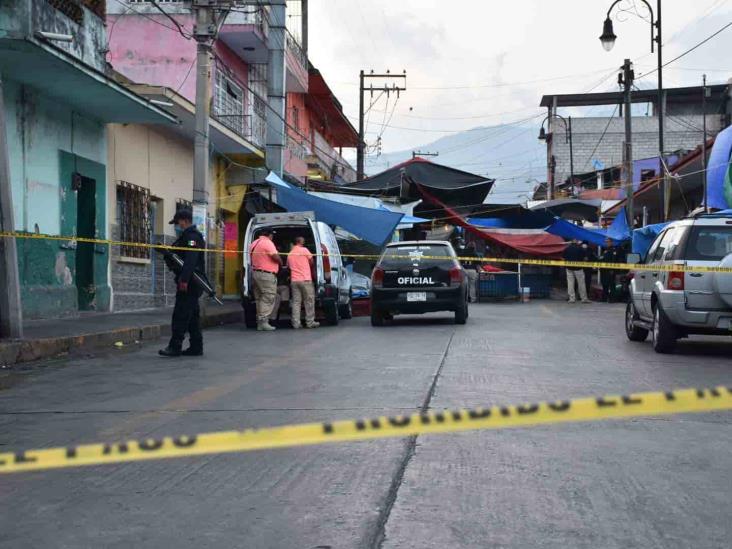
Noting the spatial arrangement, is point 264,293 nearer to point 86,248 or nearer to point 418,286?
point 418,286

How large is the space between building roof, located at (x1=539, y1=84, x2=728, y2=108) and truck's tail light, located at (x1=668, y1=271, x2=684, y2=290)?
160 ft

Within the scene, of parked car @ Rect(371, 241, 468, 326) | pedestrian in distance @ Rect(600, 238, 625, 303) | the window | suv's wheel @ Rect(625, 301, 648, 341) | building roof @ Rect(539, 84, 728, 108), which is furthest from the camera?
building roof @ Rect(539, 84, 728, 108)

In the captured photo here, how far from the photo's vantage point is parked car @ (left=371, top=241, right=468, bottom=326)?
50.9ft

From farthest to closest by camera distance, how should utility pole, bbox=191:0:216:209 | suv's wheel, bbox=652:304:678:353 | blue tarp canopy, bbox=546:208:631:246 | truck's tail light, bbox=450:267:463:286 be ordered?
blue tarp canopy, bbox=546:208:631:246 < utility pole, bbox=191:0:216:209 < truck's tail light, bbox=450:267:463:286 < suv's wheel, bbox=652:304:678:353

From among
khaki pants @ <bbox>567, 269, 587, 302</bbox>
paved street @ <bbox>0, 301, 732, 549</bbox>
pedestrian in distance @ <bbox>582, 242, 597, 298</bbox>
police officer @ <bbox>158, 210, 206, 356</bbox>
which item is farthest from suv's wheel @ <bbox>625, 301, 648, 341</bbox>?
pedestrian in distance @ <bbox>582, 242, 597, 298</bbox>

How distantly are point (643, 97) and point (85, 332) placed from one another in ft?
171

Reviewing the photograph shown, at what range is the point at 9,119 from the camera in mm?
13695

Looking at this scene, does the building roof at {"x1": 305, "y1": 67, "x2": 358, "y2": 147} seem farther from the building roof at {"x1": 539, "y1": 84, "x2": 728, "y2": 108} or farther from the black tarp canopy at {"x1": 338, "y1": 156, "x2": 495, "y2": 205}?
the building roof at {"x1": 539, "y1": 84, "x2": 728, "y2": 108}

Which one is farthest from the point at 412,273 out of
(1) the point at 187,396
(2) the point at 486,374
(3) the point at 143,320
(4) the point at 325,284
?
(1) the point at 187,396

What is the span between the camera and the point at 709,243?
409 inches

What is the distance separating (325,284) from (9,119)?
6023mm

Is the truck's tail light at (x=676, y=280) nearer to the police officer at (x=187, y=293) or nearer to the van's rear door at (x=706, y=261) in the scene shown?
the van's rear door at (x=706, y=261)

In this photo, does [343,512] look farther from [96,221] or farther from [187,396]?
[96,221]

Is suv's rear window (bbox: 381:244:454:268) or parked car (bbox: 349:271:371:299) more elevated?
suv's rear window (bbox: 381:244:454:268)
